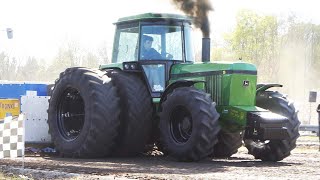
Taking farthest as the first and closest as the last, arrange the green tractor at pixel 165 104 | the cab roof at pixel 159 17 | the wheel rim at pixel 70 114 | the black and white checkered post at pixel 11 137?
the wheel rim at pixel 70 114
the cab roof at pixel 159 17
the green tractor at pixel 165 104
the black and white checkered post at pixel 11 137

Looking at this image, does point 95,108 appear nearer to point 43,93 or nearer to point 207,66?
point 207,66

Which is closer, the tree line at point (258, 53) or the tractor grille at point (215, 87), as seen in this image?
the tractor grille at point (215, 87)

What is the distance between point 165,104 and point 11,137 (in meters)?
3.13

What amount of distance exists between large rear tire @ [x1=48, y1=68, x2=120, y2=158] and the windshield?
1.18 metres

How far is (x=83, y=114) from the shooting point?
14.1m

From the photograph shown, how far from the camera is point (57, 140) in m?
14.3

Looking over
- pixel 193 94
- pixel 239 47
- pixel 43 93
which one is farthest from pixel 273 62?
pixel 193 94

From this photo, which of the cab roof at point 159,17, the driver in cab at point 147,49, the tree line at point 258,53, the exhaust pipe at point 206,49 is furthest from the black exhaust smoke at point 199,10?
the tree line at point 258,53

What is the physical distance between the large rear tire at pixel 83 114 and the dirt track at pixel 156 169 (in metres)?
0.54

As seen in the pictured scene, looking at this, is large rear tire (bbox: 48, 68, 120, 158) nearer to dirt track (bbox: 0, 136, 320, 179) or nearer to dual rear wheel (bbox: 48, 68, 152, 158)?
dual rear wheel (bbox: 48, 68, 152, 158)

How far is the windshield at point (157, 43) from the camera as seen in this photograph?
14.2 meters

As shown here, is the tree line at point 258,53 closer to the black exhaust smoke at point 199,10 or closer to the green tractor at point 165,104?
the black exhaust smoke at point 199,10

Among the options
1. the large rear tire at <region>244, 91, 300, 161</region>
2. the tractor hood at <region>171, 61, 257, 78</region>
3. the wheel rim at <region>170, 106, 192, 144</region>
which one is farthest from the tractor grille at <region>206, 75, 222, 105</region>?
the large rear tire at <region>244, 91, 300, 161</region>

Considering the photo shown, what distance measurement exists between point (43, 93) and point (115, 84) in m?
3.84
